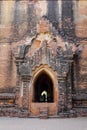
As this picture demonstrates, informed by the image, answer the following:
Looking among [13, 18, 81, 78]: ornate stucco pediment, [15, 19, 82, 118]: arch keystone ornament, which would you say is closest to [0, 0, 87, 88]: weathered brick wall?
[13, 18, 81, 78]: ornate stucco pediment

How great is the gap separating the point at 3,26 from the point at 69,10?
354cm

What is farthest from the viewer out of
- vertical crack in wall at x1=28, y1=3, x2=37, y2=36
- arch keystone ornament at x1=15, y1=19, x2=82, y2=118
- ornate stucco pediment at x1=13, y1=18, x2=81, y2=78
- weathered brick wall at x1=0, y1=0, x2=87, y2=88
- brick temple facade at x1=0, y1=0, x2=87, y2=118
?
vertical crack in wall at x1=28, y1=3, x2=37, y2=36

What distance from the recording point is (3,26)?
15.4m

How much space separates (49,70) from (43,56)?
717mm

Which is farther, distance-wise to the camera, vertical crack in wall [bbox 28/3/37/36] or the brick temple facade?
vertical crack in wall [bbox 28/3/37/36]

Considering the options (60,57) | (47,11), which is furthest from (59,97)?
(47,11)

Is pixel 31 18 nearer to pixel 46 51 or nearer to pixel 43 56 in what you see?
pixel 46 51

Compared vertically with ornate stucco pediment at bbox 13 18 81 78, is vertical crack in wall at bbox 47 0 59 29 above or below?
above

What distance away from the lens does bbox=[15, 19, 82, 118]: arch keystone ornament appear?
13438 mm

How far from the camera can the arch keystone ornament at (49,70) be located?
1344 cm

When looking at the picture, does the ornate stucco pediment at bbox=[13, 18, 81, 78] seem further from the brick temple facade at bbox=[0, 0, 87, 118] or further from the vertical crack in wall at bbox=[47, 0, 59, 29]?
the vertical crack in wall at bbox=[47, 0, 59, 29]

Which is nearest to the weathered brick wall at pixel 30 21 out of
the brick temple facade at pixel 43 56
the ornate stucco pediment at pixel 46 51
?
the brick temple facade at pixel 43 56

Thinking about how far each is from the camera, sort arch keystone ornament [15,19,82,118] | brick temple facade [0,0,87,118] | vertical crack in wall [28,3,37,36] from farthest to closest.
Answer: vertical crack in wall [28,3,37,36], brick temple facade [0,0,87,118], arch keystone ornament [15,19,82,118]

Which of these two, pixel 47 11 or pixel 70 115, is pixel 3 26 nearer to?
pixel 47 11
